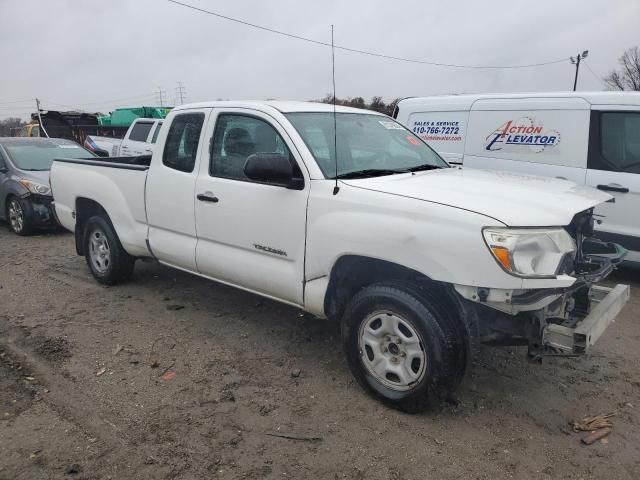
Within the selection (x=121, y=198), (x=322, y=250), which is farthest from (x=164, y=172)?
(x=322, y=250)

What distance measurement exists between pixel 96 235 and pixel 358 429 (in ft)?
12.8

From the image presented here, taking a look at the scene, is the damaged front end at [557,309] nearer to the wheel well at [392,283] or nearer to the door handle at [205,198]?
the wheel well at [392,283]

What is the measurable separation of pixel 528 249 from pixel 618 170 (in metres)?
3.61

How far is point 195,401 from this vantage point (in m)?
3.47

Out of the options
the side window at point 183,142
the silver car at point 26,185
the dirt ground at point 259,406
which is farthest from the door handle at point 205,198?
the silver car at point 26,185

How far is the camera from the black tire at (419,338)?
9.89 feet

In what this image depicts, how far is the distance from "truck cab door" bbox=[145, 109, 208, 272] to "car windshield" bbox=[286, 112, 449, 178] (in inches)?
40.3

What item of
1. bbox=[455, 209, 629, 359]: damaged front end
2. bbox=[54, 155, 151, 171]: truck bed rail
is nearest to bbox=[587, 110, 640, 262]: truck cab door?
bbox=[455, 209, 629, 359]: damaged front end

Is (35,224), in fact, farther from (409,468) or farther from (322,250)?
(409,468)

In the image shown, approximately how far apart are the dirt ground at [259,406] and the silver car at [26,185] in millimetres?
3986

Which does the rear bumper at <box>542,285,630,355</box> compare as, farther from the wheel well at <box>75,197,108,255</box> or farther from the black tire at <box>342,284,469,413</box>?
the wheel well at <box>75,197,108,255</box>

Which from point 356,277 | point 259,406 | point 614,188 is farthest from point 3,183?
point 614,188

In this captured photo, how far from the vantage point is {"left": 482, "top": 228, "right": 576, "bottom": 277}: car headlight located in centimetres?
276

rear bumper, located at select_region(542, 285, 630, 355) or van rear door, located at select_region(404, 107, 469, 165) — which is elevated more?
van rear door, located at select_region(404, 107, 469, 165)
